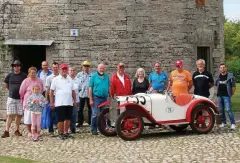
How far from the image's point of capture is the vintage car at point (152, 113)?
9.67 meters

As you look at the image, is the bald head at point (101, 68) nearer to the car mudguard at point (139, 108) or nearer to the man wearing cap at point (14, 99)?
the car mudguard at point (139, 108)

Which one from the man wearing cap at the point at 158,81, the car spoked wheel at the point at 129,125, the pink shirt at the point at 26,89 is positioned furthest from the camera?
the man wearing cap at the point at 158,81

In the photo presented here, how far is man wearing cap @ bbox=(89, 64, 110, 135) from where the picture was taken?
10.6 meters

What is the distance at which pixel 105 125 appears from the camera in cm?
1033

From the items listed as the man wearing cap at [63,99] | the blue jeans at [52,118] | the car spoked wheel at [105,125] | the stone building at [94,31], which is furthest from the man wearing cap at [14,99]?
the stone building at [94,31]

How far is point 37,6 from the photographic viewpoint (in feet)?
44.4

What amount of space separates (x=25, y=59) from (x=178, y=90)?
6533 millimetres

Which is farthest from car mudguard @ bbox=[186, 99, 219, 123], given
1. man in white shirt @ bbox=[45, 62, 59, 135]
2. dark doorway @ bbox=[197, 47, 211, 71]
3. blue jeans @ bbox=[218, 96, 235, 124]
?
dark doorway @ bbox=[197, 47, 211, 71]

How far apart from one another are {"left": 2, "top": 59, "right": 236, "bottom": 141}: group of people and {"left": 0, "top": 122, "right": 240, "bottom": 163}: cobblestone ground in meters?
0.48

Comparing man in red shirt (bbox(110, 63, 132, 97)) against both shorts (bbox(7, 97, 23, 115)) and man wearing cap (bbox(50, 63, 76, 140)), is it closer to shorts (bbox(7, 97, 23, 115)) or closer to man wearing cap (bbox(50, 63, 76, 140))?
man wearing cap (bbox(50, 63, 76, 140))

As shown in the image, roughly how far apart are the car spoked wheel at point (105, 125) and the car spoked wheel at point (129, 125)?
0.64 metres

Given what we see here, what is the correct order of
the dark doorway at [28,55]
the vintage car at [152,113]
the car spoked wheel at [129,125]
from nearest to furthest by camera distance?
1. the car spoked wheel at [129,125]
2. the vintage car at [152,113]
3. the dark doorway at [28,55]

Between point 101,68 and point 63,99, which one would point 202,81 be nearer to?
point 101,68

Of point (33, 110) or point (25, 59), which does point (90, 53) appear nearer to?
point (25, 59)
